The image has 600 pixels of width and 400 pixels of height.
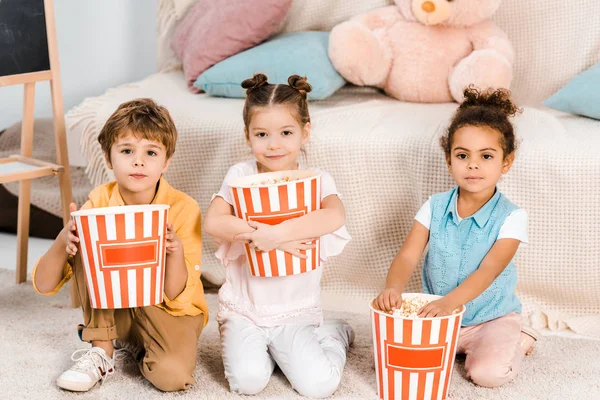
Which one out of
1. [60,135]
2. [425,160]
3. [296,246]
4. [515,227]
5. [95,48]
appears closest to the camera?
[296,246]

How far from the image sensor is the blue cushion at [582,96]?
200 cm

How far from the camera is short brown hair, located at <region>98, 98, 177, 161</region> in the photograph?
155cm

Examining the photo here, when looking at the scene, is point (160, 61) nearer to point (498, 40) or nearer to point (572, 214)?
point (498, 40)

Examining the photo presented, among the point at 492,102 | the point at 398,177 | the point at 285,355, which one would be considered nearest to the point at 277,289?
the point at 285,355

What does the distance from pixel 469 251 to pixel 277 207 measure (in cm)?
42

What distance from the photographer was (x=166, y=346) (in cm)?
156

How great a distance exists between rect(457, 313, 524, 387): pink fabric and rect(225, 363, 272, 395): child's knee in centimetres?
40

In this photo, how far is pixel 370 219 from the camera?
1957 mm

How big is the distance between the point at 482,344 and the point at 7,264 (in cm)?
139

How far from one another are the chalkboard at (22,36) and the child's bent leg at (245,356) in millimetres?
817

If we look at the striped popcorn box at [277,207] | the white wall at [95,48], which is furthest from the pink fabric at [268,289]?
the white wall at [95,48]

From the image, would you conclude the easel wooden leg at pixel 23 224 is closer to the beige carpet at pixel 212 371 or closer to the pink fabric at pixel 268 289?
the beige carpet at pixel 212 371

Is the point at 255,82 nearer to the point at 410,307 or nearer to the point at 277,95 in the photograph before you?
the point at 277,95

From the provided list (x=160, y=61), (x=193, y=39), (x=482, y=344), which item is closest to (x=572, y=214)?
(x=482, y=344)
